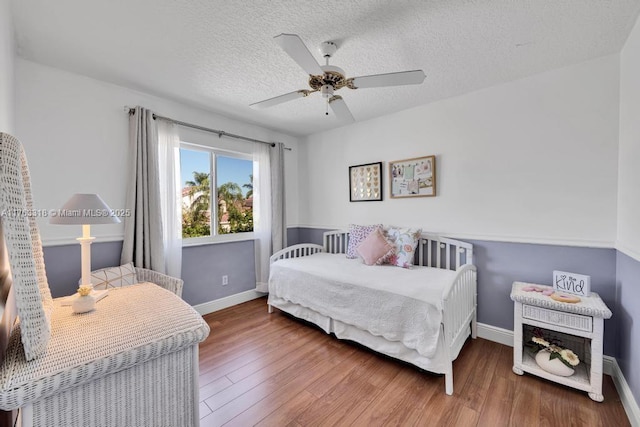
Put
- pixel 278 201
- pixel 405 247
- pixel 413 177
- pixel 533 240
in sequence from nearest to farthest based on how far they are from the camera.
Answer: pixel 533 240, pixel 405 247, pixel 413 177, pixel 278 201

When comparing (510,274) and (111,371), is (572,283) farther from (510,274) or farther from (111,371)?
(111,371)

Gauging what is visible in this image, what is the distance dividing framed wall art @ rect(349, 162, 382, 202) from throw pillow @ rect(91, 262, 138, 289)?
2.58 meters

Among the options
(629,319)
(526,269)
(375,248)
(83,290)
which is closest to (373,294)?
(375,248)

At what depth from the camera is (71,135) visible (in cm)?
221

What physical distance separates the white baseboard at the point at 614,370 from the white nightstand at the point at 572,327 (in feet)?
0.36

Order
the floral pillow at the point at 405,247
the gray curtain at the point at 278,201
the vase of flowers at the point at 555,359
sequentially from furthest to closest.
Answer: the gray curtain at the point at 278,201 → the floral pillow at the point at 405,247 → the vase of flowers at the point at 555,359

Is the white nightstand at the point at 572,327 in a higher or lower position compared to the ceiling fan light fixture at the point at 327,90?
lower

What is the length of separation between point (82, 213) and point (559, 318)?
314cm

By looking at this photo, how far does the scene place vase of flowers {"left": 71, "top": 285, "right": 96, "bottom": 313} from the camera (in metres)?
1.31

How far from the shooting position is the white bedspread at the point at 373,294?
1.87 meters

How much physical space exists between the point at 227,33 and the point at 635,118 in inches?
104

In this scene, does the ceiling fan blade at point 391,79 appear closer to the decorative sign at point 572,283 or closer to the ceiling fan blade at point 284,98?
the ceiling fan blade at point 284,98

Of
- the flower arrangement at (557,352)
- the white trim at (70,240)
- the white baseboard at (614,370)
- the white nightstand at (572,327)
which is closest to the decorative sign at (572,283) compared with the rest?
the white nightstand at (572,327)

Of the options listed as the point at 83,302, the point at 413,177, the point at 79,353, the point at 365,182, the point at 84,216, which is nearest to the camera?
the point at 79,353
